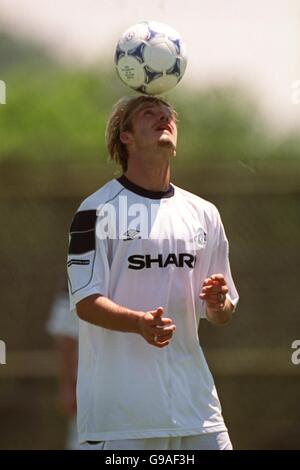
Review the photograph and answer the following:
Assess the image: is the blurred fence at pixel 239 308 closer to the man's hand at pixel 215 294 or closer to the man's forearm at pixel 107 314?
the man's hand at pixel 215 294

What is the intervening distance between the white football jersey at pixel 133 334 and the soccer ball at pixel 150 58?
0.39m

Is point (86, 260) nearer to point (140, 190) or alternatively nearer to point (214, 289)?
point (140, 190)

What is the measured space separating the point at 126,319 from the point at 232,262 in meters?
3.74

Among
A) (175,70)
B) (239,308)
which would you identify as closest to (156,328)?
(175,70)

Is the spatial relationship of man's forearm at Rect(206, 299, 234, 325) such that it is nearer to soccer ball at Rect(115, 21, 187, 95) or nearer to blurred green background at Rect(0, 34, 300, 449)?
soccer ball at Rect(115, 21, 187, 95)

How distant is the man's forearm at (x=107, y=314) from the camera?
3.62 m

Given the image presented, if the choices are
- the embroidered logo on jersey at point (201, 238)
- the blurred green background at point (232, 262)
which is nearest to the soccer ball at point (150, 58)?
the embroidered logo on jersey at point (201, 238)

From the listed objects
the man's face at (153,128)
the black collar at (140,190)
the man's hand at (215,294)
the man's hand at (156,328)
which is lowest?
the man's hand at (156,328)
